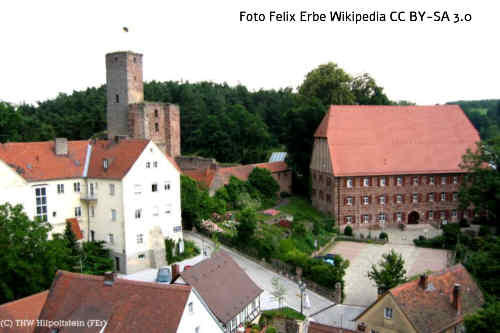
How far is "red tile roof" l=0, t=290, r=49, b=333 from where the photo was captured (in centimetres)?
1988

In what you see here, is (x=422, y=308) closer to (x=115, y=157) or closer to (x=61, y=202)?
(x=115, y=157)

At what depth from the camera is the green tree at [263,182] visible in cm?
5103

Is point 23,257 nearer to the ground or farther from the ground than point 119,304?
farther from the ground

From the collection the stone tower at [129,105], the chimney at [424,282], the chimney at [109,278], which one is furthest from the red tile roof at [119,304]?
the stone tower at [129,105]

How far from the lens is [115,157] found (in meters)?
33.0

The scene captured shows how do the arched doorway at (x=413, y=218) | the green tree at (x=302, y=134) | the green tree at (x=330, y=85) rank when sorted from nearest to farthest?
the arched doorway at (x=413, y=218) < the green tree at (x=302, y=134) < the green tree at (x=330, y=85)

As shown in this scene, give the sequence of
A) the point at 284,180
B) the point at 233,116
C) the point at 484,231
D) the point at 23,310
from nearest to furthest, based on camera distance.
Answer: the point at 23,310 < the point at 484,231 < the point at 284,180 < the point at 233,116

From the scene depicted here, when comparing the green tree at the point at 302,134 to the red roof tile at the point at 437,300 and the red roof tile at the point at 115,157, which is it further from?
the red roof tile at the point at 437,300

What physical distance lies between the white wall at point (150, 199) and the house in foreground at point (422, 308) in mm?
15465

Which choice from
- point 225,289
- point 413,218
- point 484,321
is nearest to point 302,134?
point 413,218

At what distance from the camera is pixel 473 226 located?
47938mm

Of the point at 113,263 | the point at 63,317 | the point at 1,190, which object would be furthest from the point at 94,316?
the point at 1,190

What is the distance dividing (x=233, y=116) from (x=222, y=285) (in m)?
51.0

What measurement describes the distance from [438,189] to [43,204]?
38189 millimetres
